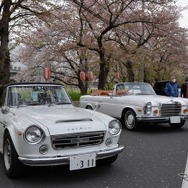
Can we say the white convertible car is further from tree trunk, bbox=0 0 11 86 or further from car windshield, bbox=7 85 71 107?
tree trunk, bbox=0 0 11 86

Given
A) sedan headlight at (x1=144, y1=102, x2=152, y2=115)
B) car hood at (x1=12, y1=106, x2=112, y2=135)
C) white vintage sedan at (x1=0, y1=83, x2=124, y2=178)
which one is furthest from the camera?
sedan headlight at (x1=144, y1=102, x2=152, y2=115)

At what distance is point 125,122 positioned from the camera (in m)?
7.52

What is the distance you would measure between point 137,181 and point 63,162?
108 cm

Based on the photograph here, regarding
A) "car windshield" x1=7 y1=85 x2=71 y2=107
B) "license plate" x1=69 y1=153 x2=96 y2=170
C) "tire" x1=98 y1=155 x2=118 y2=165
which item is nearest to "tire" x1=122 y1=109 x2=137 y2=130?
"car windshield" x1=7 y1=85 x2=71 y2=107

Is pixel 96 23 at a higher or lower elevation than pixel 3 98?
higher

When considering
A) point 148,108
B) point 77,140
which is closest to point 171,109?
point 148,108

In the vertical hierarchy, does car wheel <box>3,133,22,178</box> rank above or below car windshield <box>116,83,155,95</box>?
below

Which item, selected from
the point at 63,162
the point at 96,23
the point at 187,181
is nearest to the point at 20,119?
the point at 63,162

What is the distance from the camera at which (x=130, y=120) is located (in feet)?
24.1

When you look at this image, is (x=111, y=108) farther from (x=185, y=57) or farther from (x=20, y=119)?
(x=185, y=57)

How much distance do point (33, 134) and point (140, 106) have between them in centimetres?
422

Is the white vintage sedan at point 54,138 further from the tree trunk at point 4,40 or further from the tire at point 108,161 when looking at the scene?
the tree trunk at point 4,40

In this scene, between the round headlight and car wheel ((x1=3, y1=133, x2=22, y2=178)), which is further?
the round headlight

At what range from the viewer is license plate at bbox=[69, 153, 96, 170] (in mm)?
3199
